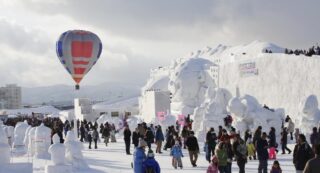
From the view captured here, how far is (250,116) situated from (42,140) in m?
9.04

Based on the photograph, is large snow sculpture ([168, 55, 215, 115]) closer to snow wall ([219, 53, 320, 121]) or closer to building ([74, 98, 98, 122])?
snow wall ([219, 53, 320, 121])

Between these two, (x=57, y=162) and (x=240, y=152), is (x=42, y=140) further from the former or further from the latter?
(x=240, y=152)

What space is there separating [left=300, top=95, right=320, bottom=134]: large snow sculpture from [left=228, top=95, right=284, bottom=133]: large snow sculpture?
1365 millimetres

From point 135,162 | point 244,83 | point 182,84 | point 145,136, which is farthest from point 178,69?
point 135,162

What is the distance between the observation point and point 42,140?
1986 cm

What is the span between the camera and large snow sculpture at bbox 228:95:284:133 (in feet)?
73.2

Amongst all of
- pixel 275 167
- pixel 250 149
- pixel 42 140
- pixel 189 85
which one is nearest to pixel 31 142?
pixel 42 140

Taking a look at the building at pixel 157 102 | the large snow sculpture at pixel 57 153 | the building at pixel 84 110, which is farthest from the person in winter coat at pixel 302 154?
the building at pixel 84 110

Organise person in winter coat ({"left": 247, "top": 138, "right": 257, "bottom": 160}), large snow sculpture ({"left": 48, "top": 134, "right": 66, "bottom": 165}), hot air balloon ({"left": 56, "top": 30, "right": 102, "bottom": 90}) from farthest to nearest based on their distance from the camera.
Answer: hot air balloon ({"left": 56, "top": 30, "right": 102, "bottom": 90}) → person in winter coat ({"left": 247, "top": 138, "right": 257, "bottom": 160}) → large snow sculpture ({"left": 48, "top": 134, "right": 66, "bottom": 165})

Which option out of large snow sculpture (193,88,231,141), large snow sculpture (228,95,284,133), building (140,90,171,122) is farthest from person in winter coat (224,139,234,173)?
building (140,90,171,122)

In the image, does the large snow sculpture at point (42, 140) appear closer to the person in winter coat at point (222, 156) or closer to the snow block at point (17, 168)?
the snow block at point (17, 168)

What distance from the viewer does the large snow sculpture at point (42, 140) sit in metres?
19.5

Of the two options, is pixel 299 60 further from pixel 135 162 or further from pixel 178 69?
pixel 135 162

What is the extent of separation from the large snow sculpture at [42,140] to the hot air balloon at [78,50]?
8329mm
